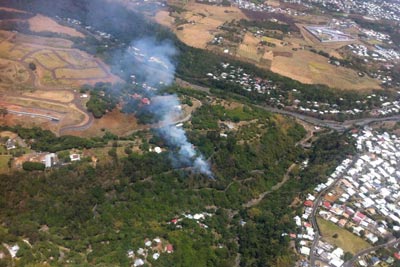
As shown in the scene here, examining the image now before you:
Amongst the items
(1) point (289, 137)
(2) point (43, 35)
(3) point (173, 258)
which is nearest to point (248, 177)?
(1) point (289, 137)

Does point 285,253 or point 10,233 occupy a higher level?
point 10,233

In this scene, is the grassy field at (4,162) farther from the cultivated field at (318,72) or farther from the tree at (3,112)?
the cultivated field at (318,72)

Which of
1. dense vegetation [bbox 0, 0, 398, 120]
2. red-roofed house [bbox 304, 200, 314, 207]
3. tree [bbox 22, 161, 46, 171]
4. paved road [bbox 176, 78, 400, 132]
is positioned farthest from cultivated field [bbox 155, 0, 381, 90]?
tree [bbox 22, 161, 46, 171]

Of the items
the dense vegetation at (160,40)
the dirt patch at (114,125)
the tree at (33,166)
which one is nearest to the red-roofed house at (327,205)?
the dirt patch at (114,125)

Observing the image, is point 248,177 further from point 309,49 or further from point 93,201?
point 309,49

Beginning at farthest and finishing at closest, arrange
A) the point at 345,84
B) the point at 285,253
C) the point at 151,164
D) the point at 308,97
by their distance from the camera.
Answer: the point at 345,84, the point at 308,97, the point at 151,164, the point at 285,253

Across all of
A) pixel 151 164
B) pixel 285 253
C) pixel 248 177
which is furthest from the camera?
pixel 248 177
